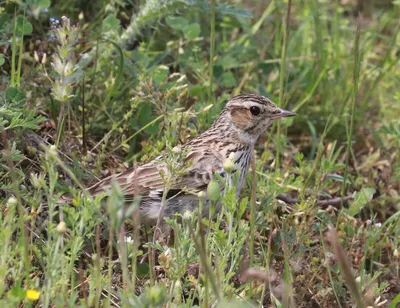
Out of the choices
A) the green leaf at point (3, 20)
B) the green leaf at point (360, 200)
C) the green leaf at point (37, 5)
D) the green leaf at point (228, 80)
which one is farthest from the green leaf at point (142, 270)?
the green leaf at point (228, 80)

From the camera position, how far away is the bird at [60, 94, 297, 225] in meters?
4.52

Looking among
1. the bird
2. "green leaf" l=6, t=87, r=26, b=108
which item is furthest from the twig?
"green leaf" l=6, t=87, r=26, b=108

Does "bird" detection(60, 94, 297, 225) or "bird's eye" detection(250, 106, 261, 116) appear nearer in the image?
"bird" detection(60, 94, 297, 225)

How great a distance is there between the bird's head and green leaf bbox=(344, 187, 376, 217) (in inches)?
26.7

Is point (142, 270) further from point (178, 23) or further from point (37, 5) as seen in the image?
point (178, 23)

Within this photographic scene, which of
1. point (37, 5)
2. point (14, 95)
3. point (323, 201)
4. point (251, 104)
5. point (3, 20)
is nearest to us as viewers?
point (14, 95)

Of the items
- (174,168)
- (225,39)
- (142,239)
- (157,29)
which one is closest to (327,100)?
(225,39)

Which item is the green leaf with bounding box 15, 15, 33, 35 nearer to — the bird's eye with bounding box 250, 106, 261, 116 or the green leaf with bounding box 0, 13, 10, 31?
the green leaf with bounding box 0, 13, 10, 31

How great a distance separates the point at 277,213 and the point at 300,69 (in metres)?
1.83

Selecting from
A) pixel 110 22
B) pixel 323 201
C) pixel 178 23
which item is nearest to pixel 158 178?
pixel 323 201

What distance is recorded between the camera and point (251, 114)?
505 cm

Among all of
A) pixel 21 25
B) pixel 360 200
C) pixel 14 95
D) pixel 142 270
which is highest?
pixel 21 25

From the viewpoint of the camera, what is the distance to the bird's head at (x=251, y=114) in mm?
5027

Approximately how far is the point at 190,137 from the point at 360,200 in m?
1.12
